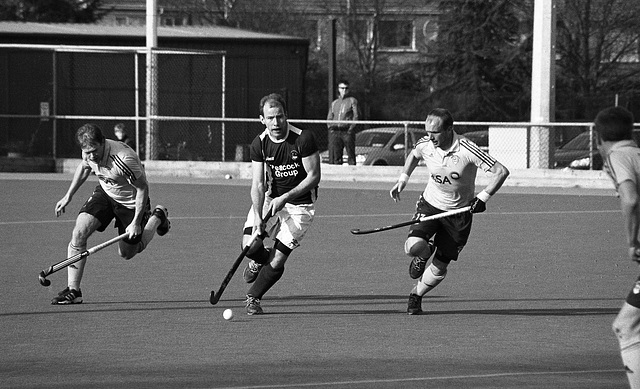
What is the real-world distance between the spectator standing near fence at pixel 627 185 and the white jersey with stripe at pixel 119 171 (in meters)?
4.75

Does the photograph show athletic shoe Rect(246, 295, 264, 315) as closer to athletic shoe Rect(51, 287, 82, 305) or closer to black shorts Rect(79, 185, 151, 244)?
black shorts Rect(79, 185, 151, 244)

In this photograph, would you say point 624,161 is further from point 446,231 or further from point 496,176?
point 446,231

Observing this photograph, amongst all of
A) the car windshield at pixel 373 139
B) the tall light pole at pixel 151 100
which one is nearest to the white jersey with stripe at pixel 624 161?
the car windshield at pixel 373 139

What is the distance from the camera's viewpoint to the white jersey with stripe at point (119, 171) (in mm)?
9875

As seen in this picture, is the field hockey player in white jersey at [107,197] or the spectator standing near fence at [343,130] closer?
the field hockey player in white jersey at [107,197]

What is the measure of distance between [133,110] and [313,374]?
2118 cm

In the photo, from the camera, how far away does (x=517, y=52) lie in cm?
3938

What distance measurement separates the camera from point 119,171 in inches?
391

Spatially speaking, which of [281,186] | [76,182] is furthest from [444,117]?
[76,182]

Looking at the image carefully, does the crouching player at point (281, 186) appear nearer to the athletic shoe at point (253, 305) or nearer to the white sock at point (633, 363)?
the athletic shoe at point (253, 305)

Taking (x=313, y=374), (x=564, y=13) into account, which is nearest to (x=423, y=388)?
(x=313, y=374)

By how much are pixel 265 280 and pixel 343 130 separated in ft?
50.0

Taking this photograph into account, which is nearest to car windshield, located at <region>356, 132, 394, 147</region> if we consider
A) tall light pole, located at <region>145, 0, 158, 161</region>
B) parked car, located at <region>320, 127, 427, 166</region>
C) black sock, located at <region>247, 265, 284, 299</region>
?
parked car, located at <region>320, 127, 427, 166</region>

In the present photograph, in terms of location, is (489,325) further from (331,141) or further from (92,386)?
(331,141)
